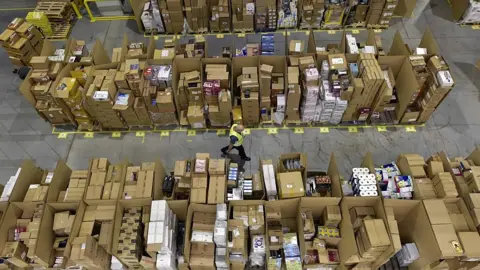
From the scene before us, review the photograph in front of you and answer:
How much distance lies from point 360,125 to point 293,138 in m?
2.29

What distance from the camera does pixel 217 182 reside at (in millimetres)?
8898

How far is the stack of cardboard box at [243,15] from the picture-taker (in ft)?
45.0

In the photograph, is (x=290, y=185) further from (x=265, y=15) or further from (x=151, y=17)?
(x=151, y=17)

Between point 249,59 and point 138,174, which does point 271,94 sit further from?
point 138,174

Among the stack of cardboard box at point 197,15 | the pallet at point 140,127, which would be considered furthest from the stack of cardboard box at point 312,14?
the pallet at point 140,127

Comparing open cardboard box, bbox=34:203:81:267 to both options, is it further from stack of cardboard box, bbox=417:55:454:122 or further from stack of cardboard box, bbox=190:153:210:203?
stack of cardboard box, bbox=417:55:454:122

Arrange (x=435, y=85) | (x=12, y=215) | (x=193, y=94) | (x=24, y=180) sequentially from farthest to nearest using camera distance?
(x=193, y=94) < (x=435, y=85) < (x=24, y=180) < (x=12, y=215)

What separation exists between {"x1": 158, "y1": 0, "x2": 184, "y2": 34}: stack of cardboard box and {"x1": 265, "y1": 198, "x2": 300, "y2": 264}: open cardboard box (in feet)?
28.8

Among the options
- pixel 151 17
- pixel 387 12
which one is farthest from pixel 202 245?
pixel 387 12

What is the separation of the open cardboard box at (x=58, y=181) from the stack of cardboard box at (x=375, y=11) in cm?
1200

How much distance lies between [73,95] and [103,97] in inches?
48.1

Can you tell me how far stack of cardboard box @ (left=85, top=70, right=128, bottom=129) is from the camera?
10.7 metres

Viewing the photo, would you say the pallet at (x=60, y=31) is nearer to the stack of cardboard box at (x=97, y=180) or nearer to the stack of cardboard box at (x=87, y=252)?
the stack of cardboard box at (x=97, y=180)

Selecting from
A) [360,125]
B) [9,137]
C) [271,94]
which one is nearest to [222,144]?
[271,94]
